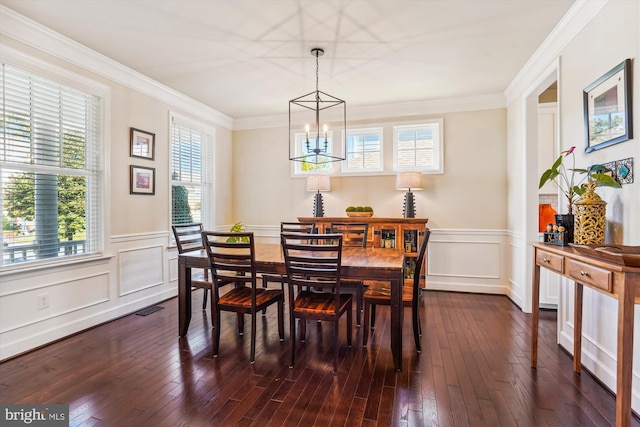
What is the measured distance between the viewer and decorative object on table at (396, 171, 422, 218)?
4.23m

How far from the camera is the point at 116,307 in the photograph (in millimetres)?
3359

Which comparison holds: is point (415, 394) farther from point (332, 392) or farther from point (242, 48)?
point (242, 48)

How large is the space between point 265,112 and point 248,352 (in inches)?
145

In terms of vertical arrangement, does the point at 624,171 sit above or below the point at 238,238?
above

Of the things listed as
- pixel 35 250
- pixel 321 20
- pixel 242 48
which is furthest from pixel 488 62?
pixel 35 250

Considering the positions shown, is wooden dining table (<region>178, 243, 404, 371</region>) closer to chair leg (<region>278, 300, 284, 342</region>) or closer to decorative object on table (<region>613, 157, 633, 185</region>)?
chair leg (<region>278, 300, 284, 342</region>)

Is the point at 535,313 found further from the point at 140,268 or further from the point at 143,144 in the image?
the point at 143,144

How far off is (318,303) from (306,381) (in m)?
0.54

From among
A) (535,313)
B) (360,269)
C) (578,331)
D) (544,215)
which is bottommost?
(578,331)

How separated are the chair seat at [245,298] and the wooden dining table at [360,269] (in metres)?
0.22

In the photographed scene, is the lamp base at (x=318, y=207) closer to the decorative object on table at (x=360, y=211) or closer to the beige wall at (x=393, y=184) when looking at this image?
the beige wall at (x=393, y=184)

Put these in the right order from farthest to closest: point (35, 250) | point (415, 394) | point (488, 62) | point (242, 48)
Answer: point (488, 62) < point (242, 48) < point (35, 250) < point (415, 394)

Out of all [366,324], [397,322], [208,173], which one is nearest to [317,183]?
[208,173]

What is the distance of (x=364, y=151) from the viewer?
482cm
